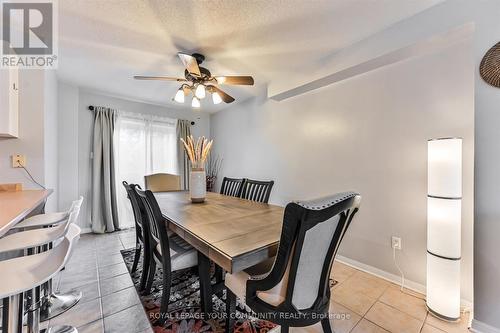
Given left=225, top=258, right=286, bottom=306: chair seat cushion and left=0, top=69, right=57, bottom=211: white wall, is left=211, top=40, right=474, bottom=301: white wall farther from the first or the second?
left=0, top=69, right=57, bottom=211: white wall

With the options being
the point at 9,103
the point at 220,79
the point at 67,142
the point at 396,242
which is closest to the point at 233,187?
the point at 220,79

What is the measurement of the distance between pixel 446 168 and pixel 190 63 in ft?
7.18

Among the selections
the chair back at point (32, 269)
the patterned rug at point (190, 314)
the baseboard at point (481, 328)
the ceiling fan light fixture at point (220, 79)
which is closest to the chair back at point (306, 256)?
the patterned rug at point (190, 314)

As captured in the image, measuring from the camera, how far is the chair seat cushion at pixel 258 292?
101cm

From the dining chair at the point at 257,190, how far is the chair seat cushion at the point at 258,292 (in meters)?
1.03

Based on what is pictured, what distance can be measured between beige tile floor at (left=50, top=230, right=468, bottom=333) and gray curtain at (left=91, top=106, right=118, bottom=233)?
3.73 ft

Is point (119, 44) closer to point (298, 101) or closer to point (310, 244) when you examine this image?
point (298, 101)

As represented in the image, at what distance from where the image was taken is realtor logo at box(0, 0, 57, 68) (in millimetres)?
1610

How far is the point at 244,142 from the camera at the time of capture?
4.02 m

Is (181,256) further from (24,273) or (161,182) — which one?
(161,182)

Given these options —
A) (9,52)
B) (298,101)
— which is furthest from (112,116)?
(298,101)

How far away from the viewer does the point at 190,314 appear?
158 centimetres

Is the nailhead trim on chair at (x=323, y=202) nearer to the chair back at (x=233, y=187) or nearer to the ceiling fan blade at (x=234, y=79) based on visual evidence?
the ceiling fan blade at (x=234, y=79)

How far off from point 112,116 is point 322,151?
3539mm
